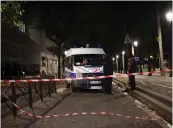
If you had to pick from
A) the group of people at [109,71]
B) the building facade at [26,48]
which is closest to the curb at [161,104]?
the group of people at [109,71]

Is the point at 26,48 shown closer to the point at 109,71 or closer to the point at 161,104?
the point at 109,71

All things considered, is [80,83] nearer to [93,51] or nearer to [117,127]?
[93,51]

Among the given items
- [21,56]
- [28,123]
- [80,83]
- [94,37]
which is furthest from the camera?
[94,37]

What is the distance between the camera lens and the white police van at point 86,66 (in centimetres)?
1681

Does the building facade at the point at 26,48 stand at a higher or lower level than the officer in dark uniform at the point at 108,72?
higher

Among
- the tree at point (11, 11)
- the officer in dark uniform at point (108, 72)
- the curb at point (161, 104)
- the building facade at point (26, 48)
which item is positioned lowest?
the curb at point (161, 104)

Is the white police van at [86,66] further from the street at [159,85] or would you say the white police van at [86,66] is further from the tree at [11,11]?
the tree at [11,11]

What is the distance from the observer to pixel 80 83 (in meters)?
17.0

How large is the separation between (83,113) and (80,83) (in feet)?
24.3

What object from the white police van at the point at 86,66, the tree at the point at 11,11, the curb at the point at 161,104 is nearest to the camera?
the curb at the point at 161,104

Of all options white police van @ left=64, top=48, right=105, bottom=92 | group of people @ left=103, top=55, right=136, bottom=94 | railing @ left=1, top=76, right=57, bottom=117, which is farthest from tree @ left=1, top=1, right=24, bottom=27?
group of people @ left=103, top=55, right=136, bottom=94

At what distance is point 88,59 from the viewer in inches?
690

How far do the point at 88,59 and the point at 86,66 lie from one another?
0.65 metres

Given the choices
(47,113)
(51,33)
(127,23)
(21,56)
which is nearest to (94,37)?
(21,56)
